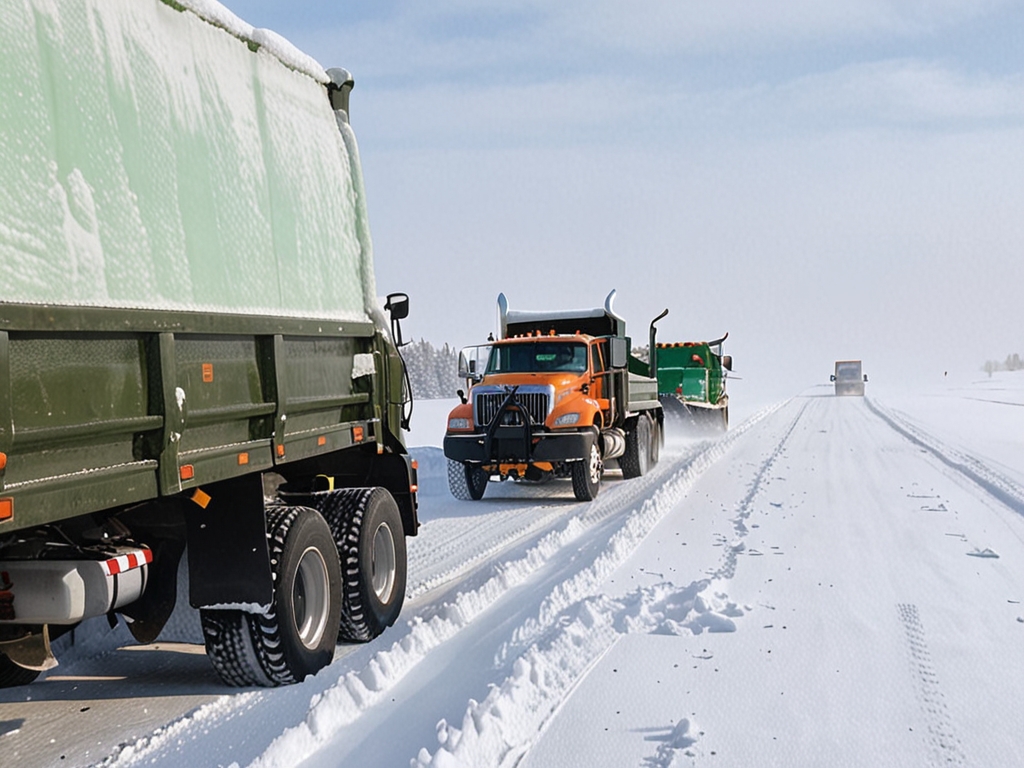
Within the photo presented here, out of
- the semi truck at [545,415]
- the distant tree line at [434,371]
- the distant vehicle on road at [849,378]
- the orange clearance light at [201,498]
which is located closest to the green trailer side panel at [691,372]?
the semi truck at [545,415]

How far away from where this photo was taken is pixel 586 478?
11.9 m

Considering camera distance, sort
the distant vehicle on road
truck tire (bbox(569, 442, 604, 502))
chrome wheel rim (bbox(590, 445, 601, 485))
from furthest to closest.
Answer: the distant vehicle on road, chrome wheel rim (bbox(590, 445, 601, 485)), truck tire (bbox(569, 442, 604, 502))

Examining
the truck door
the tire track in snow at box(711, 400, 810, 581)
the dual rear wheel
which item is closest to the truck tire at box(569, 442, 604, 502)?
the truck door

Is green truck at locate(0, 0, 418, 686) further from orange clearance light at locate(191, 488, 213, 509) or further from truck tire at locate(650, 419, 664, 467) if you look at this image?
truck tire at locate(650, 419, 664, 467)

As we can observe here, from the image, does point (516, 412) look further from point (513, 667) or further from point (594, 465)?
point (513, 667)

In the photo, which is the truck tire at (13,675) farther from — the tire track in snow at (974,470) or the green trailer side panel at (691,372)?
the green trailer side panel at (691,372)

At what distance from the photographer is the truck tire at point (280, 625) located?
4.55m

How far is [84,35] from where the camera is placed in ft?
11.0

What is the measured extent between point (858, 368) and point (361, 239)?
186 ft

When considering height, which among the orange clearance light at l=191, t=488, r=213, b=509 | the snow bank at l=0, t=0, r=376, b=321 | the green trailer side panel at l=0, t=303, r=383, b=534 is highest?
the snow bank at l=0, t=0, r=376, b=321

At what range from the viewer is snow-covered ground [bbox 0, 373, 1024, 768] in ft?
12.9

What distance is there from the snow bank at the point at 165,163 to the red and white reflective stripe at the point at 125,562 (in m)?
1.05

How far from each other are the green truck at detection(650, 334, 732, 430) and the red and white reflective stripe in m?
19.2

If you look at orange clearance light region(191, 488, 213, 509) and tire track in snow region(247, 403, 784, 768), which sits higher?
orange clearance light region(191, 488, 213, 509)
